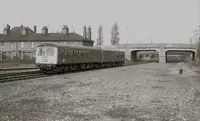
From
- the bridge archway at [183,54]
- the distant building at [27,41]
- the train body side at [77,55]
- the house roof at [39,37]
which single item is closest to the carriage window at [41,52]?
the train body side at [77,55]

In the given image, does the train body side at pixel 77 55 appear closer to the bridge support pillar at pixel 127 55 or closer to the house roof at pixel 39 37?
the house roof at pixel 39 37

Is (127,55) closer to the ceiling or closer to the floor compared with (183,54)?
closer to the floor

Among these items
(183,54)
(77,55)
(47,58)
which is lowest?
(47,58)

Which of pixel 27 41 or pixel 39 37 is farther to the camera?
pixel 39 37

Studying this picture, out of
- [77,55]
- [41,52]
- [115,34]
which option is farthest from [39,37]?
[41,52]

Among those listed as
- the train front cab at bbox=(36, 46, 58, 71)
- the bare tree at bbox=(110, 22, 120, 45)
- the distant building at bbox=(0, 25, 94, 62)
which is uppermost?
the bare tree at bbox=(110, 22, 120, 45)

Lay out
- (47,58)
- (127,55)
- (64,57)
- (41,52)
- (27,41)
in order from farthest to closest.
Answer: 1. (127,55)
2. (27,41)
3. (41,52)
4. (64,57)
5. (47,58)

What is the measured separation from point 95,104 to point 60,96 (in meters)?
2.29

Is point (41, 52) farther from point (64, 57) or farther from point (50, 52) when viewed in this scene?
point (64, 57)

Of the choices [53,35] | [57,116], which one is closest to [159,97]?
[57,116]

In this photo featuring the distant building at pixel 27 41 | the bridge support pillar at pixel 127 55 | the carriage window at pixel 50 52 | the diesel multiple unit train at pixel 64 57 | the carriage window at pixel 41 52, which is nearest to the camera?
the diesel multiple unit train at pixel 64 57

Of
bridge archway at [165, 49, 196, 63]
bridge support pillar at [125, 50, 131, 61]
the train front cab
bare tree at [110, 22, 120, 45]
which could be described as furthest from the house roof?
the train front cab

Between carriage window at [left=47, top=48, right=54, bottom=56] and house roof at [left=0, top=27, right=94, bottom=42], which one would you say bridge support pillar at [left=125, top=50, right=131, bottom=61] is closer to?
house roof at [left=0, top=27, right=94, bottom=42]

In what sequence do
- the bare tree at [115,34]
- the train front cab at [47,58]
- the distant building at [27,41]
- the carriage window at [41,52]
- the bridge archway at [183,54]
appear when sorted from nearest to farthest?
the train front cab at [47,58], the carriage window at [41,52], the distant building at [27,41], the bridge archway at [183,54], the bare tree at [115,34]
